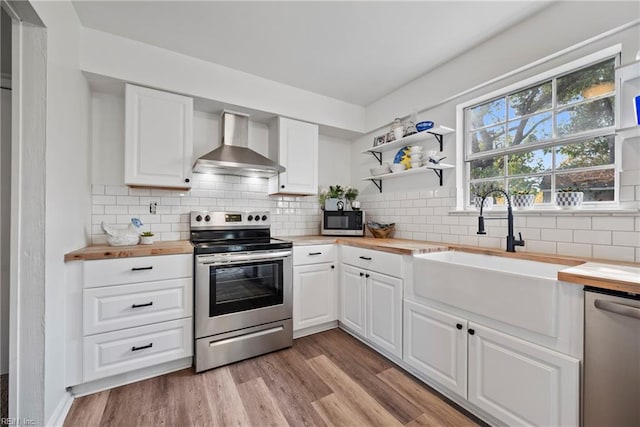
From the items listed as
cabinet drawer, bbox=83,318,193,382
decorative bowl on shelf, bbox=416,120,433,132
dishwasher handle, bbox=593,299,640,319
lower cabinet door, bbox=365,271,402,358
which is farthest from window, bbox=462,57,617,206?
cabinet drawer, bbox=83,318,193,382

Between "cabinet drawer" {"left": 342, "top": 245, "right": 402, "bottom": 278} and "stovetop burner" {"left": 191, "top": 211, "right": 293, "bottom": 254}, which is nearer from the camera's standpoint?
"cabinet drawer" {"left": 342, "top": 245, "right": 402, "bottom": 278}

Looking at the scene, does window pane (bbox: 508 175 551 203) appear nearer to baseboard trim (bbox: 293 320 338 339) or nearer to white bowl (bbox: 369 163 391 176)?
white bowl (bbox: 369 163 391 176)

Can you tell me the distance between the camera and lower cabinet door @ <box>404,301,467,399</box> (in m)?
1.53

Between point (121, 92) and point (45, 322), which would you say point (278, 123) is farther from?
point (45, 322)

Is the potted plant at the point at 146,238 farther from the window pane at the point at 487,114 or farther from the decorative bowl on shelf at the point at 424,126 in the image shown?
the window pane at the point at 487,114

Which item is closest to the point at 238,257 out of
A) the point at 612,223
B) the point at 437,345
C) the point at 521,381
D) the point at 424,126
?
the point at 437,345

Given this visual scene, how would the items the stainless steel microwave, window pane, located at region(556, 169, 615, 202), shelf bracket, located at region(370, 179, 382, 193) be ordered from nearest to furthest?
window pane, located at region(556, 169, 615, 202) → the stainless steel microwave → shelf bracket, located at region(370, 179, 382, 193)

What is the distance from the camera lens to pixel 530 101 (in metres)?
1.97

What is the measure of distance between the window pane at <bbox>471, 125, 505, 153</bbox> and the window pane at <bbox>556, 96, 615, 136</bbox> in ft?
1.22

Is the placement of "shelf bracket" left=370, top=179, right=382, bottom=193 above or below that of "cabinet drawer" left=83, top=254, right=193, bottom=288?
above

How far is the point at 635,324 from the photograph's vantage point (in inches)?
38.0

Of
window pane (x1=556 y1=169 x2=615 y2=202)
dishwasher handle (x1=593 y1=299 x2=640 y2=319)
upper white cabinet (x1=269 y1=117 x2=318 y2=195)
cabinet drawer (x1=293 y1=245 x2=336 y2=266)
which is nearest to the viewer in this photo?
dishwasher handle (x1=593 y1=299 x2=640 y2=319)

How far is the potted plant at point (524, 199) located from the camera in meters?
1.86

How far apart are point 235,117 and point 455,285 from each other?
234cm
